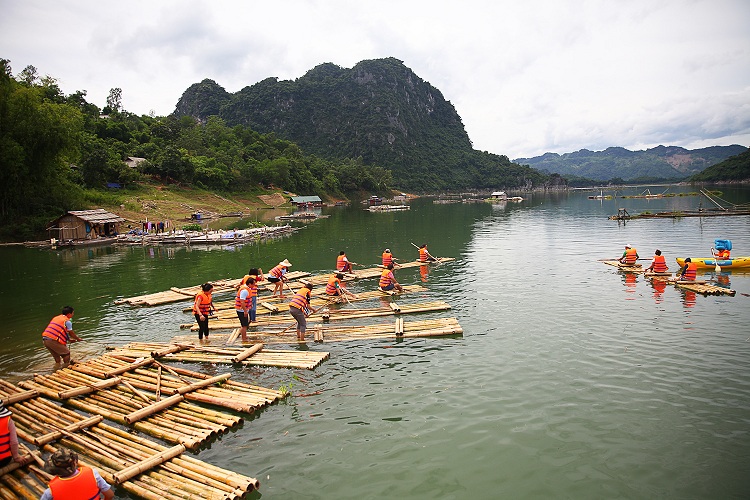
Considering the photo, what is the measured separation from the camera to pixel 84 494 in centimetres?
634

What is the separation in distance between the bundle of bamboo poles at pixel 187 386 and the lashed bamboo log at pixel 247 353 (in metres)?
→ 1.37

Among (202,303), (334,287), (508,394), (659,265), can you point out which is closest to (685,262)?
(659,265)

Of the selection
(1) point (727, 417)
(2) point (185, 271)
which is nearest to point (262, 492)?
(1) point (727, 417)

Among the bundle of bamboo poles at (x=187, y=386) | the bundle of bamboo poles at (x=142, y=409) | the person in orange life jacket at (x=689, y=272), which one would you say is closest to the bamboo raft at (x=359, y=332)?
the bundle of bamboo poles at (x=187, y=386)

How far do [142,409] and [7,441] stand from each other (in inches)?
109

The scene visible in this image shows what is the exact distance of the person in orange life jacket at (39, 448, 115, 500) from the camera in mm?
6020

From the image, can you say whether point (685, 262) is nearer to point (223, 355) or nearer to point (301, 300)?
point (301, 300)

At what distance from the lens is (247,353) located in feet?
49.0

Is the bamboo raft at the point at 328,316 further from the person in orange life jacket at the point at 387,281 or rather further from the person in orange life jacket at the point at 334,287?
the person in orange life jacket at the point at 387,281

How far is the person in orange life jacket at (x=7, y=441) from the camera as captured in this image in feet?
27.6

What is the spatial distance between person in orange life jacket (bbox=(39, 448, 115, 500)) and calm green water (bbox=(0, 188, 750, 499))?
3472mm

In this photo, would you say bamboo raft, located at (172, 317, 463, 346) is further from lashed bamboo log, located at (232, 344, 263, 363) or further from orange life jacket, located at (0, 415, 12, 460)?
orange life jacket, located at (0, 415, 12, 460)

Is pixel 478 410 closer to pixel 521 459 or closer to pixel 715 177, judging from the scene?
pixel 521 459

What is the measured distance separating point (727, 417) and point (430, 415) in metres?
7.48
